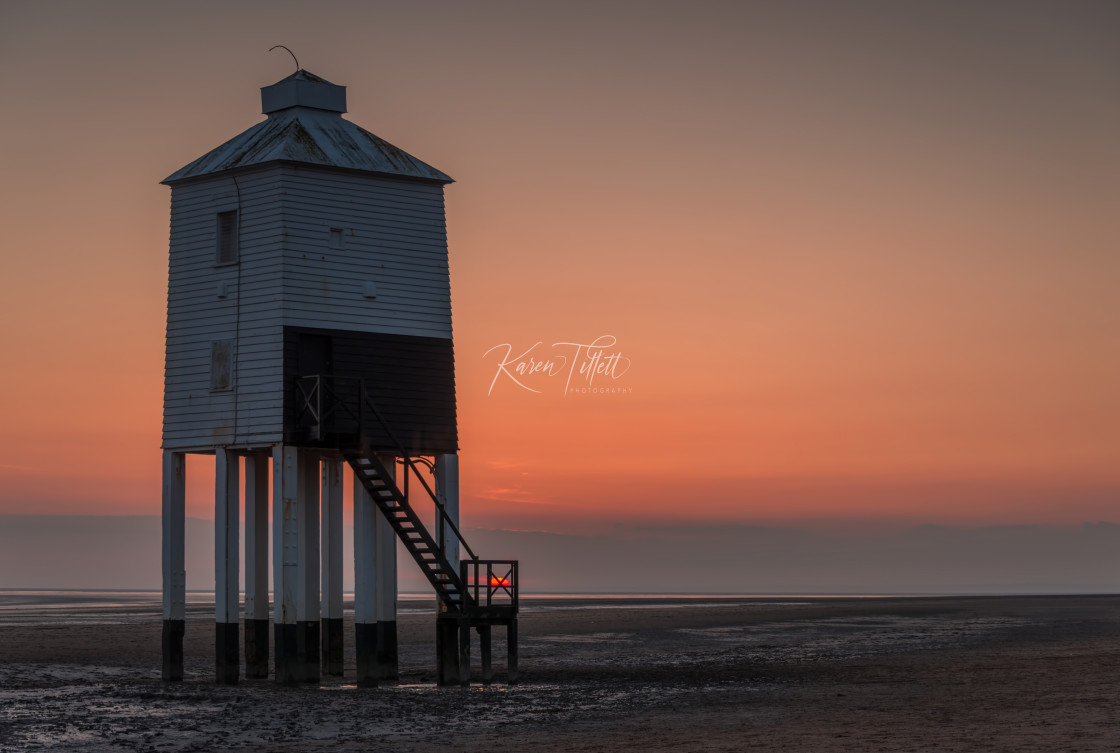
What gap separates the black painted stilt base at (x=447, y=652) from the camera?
35.4 m

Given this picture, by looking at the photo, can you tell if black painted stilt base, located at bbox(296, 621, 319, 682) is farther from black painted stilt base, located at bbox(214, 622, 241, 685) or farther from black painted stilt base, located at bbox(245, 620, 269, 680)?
Answer: black painted stilt base, located at bbox(245, 620, 269, 680)

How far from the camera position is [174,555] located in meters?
36.8

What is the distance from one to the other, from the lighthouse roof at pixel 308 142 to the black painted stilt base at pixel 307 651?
1088cm

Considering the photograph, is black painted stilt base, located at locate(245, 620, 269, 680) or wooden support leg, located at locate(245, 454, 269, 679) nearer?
wooden support leg, located at locate(245, 454, 269, 679)

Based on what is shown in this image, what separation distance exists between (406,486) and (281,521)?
11.0ft

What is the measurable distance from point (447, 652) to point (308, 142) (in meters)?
12.7

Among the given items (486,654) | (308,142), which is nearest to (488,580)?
(486,654)

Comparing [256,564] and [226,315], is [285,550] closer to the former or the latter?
[256,564]

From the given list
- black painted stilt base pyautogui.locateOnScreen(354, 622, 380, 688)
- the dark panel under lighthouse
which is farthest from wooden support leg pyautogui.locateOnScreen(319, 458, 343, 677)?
the dark panel under lighthouse

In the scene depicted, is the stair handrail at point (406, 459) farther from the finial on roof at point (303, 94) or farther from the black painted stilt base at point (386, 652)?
the finial on roof at point (303, 94)

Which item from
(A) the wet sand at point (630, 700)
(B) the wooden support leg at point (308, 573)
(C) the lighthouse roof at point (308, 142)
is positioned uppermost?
(C) the lighthouse roof at point (308, 142)

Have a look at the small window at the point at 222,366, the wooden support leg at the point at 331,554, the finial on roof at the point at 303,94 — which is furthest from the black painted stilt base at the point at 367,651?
the finial on roof at the point at 303,94

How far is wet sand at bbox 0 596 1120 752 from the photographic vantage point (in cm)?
2480

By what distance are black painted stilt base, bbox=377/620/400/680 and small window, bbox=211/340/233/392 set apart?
6.89 m
